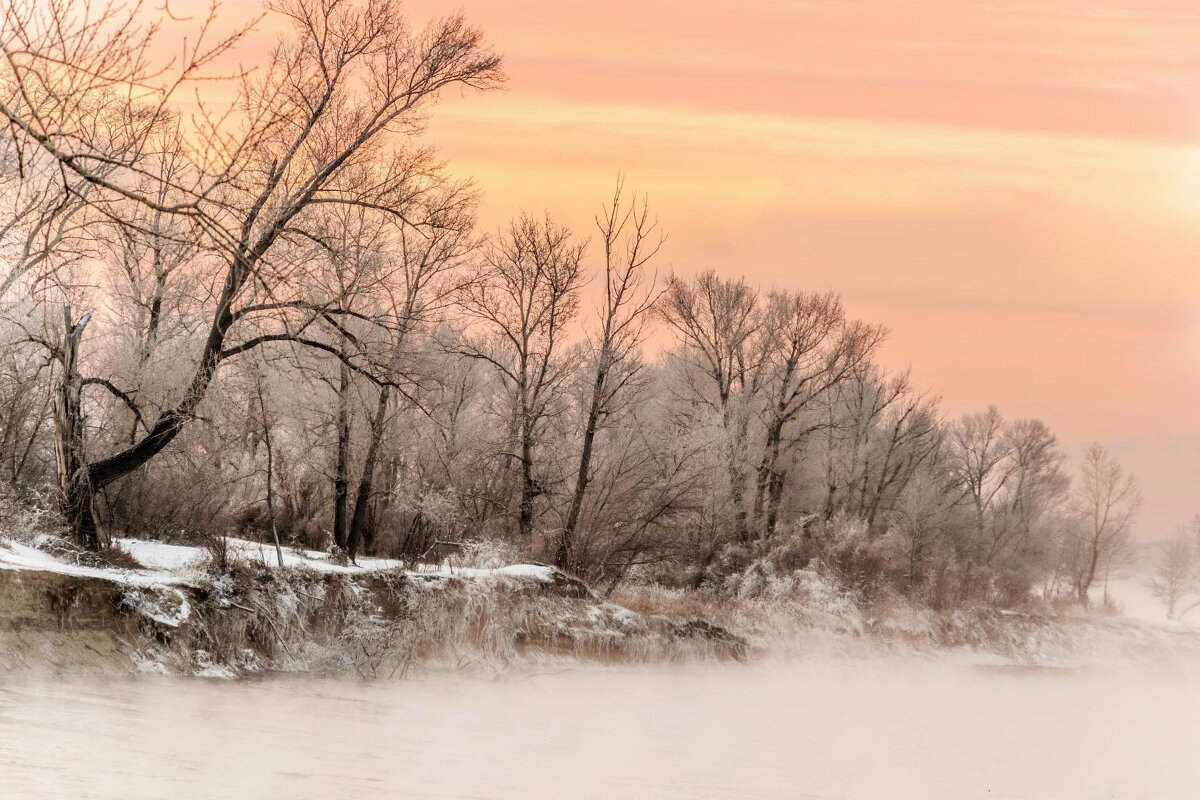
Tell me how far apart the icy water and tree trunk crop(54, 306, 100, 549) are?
3943 mm

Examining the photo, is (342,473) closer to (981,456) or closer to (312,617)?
(312,617)

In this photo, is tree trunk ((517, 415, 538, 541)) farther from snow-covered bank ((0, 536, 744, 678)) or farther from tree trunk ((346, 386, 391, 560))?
snow-covered bank ((0, 536, 744, 678))

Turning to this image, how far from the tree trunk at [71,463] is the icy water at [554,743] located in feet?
12.9

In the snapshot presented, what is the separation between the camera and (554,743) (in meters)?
14.6

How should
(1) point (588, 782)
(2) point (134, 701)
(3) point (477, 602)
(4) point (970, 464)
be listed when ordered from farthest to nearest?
1. (4) point (970, 464)
2. (3) point (477, 602)
3. (2) point (134, 701)
4. (1) point (588, 782)

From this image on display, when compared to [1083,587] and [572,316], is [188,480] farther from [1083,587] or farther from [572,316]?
[1083,587]

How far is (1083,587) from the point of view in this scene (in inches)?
2295

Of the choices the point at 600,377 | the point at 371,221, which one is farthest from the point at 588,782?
the point at 371,221

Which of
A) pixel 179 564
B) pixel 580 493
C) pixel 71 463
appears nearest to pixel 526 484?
pixel 580 493

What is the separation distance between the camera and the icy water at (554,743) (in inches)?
423

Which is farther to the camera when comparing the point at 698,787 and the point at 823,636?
the point at 823,636

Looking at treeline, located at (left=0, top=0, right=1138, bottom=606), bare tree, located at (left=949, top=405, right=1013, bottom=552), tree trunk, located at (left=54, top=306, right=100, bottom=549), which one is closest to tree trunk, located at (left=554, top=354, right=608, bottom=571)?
treeline, located at (left=0, top=0, right=1138, bottom=606)

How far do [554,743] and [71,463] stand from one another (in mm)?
9552

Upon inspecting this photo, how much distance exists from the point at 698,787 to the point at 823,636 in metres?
19.6
